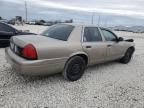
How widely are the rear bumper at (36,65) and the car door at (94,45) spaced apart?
90 centimetres

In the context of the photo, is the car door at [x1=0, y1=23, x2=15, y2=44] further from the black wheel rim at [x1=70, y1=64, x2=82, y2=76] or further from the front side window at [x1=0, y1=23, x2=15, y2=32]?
the black wheel rim at [x1=70, y1=64, x2=82, y2=76]

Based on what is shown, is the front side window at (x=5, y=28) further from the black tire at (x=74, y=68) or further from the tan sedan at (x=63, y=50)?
the black tire at (x=74, y=68)

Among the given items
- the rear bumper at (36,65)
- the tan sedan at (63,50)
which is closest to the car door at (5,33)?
the tan sedan at (63,50)

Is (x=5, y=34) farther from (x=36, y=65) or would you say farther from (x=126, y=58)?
(x=126, y=58)

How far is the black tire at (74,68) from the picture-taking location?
4.69m

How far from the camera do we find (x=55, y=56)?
4.27 m

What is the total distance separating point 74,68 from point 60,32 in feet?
3.49

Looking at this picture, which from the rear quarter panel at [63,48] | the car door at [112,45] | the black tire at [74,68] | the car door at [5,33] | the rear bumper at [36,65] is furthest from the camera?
the car door at [5,33]

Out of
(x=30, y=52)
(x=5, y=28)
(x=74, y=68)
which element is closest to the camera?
(x=30, y=52)

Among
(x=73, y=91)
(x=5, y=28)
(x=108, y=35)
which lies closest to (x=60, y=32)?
(x=73, y=91)

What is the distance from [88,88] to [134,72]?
2.37 m

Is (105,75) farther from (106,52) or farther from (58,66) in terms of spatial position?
(58,66)

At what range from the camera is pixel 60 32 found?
5.00m

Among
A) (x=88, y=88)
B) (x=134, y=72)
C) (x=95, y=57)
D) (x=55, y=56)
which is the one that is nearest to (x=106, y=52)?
(x=95, y=57)
